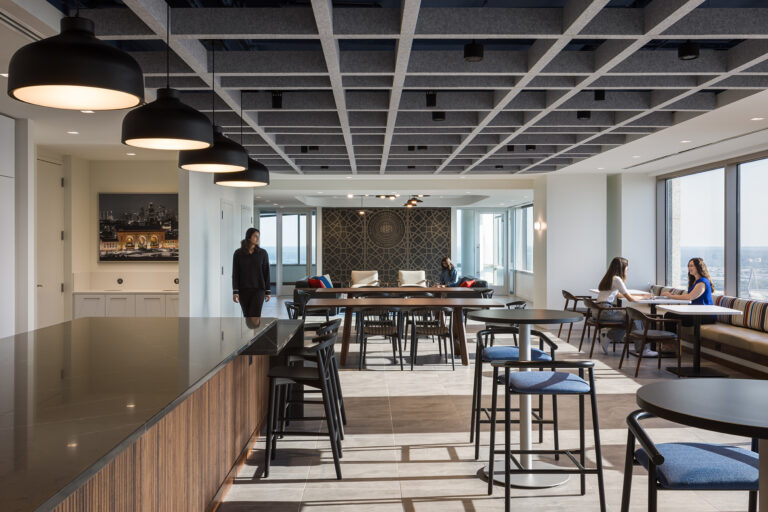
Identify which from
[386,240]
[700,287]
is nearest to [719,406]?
[700,287]

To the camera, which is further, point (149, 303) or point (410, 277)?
point (410, 277)

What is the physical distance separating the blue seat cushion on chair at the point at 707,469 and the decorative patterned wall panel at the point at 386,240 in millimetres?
16200

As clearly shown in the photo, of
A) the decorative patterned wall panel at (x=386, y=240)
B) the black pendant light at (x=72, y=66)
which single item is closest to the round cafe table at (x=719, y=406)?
the black pendant light at (x=72, y=66)

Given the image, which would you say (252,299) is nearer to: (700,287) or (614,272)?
(614,272)

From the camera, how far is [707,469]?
2.20 metres

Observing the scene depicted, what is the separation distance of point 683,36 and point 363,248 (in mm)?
15021

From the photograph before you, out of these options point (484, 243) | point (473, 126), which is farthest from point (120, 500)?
point (484, 243)

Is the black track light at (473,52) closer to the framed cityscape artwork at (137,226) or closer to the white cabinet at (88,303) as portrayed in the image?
the framed cityscape artwork at (137,226)

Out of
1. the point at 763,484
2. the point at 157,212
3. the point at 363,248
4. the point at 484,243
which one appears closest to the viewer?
the point at 763,484

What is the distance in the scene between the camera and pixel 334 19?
3.78 metres

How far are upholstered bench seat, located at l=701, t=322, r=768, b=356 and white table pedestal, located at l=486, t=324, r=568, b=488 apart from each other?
4.37 meters

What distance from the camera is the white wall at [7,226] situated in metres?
5.72

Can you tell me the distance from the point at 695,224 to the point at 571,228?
80.4 inches

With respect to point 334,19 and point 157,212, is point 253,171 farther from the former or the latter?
point 157,212
